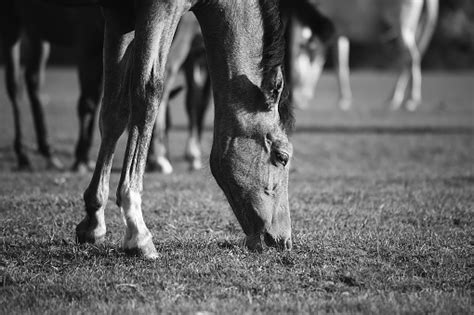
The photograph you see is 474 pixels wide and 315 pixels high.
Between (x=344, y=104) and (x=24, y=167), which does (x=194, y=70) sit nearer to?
(x=24, y=167)

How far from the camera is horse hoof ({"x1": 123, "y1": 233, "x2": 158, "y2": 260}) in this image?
4430mm

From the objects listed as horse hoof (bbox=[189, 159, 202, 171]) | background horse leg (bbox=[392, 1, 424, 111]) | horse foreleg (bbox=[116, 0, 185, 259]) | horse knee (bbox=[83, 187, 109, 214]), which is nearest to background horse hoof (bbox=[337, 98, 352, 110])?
background horse leg (bbox=[392, 1, 424, 111])

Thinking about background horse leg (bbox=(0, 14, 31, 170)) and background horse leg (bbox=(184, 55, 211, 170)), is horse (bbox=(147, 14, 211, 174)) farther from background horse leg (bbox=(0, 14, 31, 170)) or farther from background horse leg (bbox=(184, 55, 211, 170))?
background horse leg (bbox=(0, 14, 31, 170))

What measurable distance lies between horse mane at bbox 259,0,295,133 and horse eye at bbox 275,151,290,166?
7.6 inches

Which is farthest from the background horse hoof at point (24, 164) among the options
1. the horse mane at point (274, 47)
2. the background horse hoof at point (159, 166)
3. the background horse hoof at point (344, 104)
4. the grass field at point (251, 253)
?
the background horse hoof at point (344, 104)

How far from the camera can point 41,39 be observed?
1046cm

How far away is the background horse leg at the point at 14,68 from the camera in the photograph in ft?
32.4

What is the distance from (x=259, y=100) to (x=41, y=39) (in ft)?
21.6

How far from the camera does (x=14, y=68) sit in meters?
10.2

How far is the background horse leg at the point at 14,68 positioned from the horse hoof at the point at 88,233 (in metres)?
5.31

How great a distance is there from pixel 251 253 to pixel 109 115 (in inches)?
55.6

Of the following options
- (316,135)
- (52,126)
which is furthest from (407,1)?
(52,126)

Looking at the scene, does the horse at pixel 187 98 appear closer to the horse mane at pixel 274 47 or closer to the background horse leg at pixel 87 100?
the background horse leg at pixel 87 100

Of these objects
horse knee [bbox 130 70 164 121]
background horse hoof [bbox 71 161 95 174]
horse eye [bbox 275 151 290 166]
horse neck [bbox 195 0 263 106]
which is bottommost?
background horse hoof [bbox 71 161 95 174]
